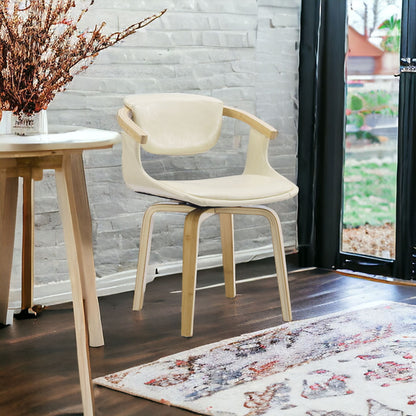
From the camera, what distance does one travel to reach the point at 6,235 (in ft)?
8.25

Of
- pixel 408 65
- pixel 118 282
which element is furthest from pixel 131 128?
pixel 408 65

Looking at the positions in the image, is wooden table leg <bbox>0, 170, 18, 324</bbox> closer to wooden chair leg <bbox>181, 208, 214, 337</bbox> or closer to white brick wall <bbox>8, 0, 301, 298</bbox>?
white brick wall <bbox>8, 0, 301, 298</bbox>

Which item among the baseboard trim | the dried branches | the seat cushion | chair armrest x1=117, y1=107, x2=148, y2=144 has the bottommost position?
the baseboard trim

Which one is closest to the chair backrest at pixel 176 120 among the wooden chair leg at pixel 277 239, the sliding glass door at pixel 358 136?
the wooden chair leg at pixel 277 239

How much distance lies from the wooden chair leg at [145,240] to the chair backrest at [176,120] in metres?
0.26

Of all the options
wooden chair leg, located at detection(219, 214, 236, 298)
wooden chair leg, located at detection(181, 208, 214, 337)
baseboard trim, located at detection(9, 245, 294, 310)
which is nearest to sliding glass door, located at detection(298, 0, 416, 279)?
baseboard trim, located at detection(9, 245, 294, 310)

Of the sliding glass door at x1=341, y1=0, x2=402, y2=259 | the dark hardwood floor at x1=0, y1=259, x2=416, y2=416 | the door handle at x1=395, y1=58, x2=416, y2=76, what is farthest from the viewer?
the sliding glass door at x1=341, y1=0, x2=402, y2=259

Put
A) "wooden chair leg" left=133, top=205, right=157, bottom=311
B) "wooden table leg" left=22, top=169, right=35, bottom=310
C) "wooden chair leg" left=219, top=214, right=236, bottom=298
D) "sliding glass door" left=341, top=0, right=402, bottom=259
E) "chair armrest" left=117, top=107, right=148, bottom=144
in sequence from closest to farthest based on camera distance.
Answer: "chair armrest" left=117, top=107, right=148, bottom=144, "wooden table leg" left=22, top=169, right=35, bottom=310, "wooden chair leg" left=133, top=205, right=157, bottom=311, "wooden chair leg" left=219, top=214, right=236, bottom=298, "sliding glass door" left=341, top=0, right=402, bottom=259

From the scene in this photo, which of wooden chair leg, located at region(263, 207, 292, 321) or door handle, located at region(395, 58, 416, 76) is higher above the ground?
door handle, located at region(395, 58, 416, 76)

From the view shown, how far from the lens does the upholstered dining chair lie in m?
2.52

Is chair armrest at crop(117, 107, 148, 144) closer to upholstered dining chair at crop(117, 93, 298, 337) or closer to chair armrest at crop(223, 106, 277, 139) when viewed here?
upholstered dining chair at crop(117, 93, 298, 337)

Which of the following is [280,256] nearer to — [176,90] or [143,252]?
[143,252]

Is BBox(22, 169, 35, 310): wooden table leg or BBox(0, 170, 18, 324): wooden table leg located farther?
BBox(22, 169, 35, 310): wooden table leg

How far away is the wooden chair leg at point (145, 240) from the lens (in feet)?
8.90
